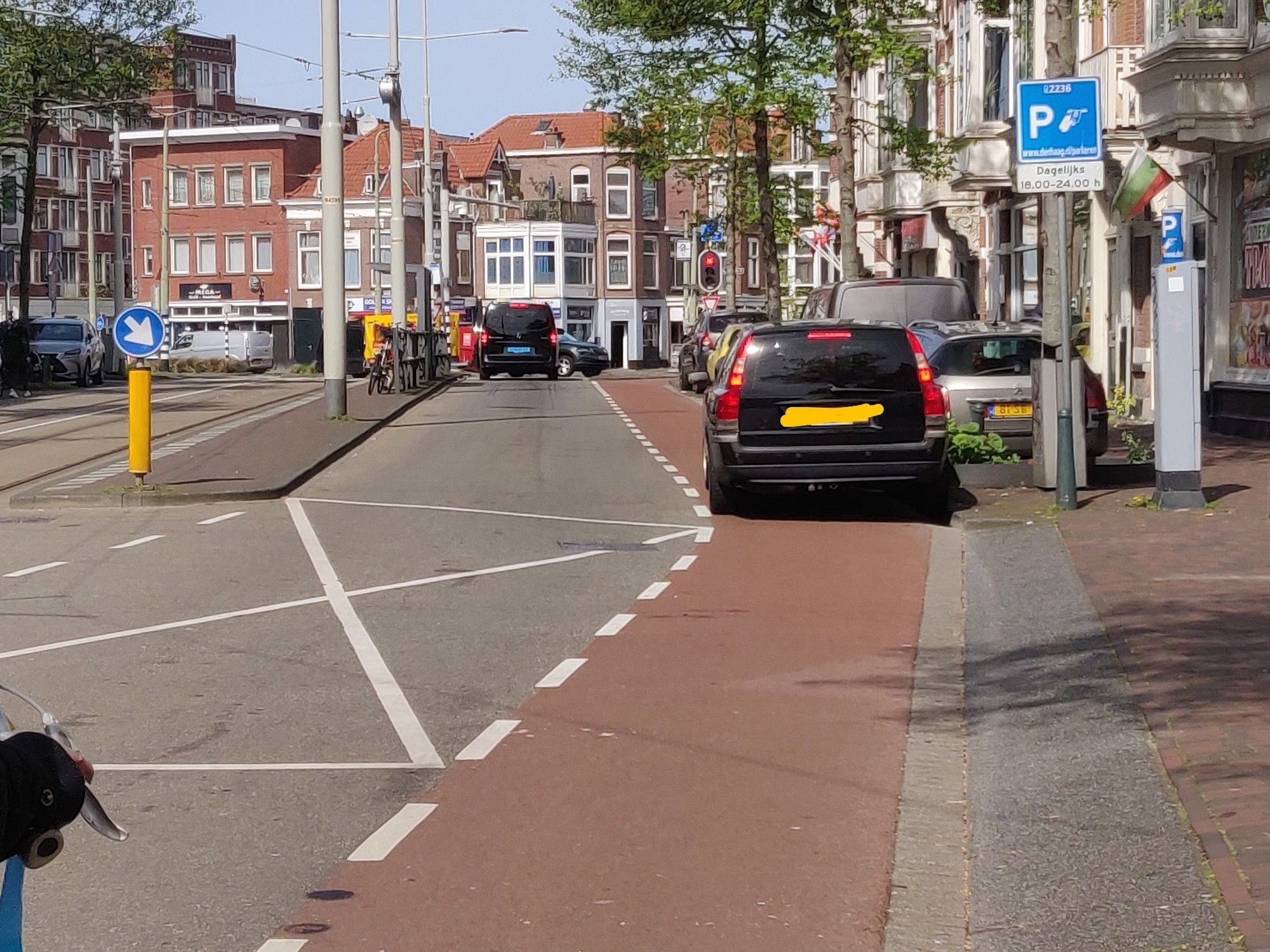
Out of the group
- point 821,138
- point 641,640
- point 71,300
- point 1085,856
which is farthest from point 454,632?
point 71,300

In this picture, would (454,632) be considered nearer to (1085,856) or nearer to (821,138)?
(1085,856)

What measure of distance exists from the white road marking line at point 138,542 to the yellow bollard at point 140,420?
2513 millimetres

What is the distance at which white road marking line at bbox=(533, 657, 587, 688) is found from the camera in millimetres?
8547

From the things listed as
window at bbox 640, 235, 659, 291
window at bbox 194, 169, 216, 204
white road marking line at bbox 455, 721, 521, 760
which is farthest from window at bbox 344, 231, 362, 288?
white road marking line at bbox 455, 721, 521, 760

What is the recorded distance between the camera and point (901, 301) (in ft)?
89.5

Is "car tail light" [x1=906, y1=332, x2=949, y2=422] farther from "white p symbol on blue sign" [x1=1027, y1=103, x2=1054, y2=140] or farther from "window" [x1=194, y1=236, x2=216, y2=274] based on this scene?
"window" [x1=194, y1=236, x2=216, y2=274]

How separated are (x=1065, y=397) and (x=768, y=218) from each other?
26.3m

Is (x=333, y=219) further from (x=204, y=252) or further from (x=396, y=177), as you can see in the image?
(x=204, y=252)

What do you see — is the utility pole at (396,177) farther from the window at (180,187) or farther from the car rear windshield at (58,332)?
the window at (180,187)

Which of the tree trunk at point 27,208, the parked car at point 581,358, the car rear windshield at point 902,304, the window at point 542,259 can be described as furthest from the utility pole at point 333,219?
the window at point 542,259

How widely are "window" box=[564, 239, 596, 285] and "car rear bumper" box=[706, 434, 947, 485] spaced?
87276mm

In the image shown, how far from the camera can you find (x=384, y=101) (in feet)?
131

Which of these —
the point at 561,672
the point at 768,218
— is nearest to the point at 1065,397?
the point at 561,672

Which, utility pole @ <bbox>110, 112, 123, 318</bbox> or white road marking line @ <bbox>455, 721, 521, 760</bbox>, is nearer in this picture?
white road marking line @ <bbox>455, 721, 521, 760</bbox>
